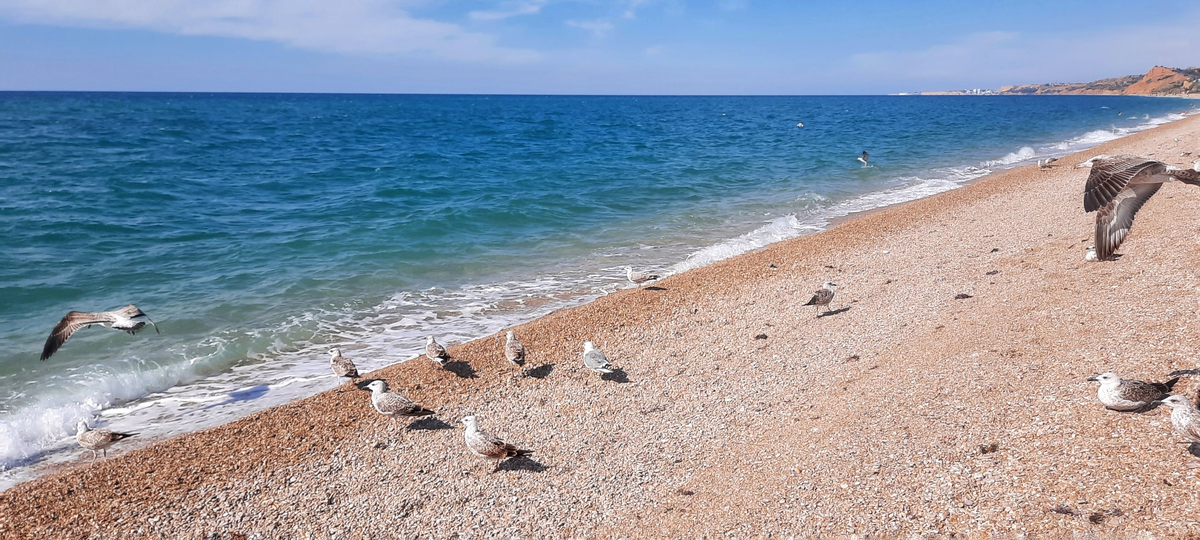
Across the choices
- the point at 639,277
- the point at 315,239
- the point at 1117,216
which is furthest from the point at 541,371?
the point at 315,239

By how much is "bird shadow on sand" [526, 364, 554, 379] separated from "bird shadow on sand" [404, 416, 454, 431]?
168 centimetres

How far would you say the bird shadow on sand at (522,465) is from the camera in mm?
7031

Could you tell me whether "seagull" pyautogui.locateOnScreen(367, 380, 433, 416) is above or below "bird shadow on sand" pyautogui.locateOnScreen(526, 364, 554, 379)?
above

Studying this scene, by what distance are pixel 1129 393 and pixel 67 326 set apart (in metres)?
13.8

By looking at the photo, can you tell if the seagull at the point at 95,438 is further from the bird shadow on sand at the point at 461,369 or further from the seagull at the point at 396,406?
the bird shadow on sand at the point at 461,369

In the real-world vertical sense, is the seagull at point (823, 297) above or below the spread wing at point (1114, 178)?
below

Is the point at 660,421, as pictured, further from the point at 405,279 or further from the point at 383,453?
the point at 405,279

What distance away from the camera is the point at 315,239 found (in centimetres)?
1989

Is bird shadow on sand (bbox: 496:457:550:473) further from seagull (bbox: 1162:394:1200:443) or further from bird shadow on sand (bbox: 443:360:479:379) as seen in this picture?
seagull (bbox: 1162:394:1200:443)

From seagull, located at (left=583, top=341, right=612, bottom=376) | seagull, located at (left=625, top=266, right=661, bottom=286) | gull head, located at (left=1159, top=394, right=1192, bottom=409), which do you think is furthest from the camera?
seagull, located at (left=625, top=266, right=661, bottom=286)

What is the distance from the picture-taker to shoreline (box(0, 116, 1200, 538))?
5.86 meters

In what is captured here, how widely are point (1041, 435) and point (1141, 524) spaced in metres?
1.41

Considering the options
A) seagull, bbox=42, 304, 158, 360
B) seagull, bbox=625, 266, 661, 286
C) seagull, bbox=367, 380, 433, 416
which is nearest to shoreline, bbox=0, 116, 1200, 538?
seagull, bbox=367, 380, 433, 416

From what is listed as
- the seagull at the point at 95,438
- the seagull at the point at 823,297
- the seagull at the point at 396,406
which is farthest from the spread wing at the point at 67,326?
the seagull at the point at 823,297
